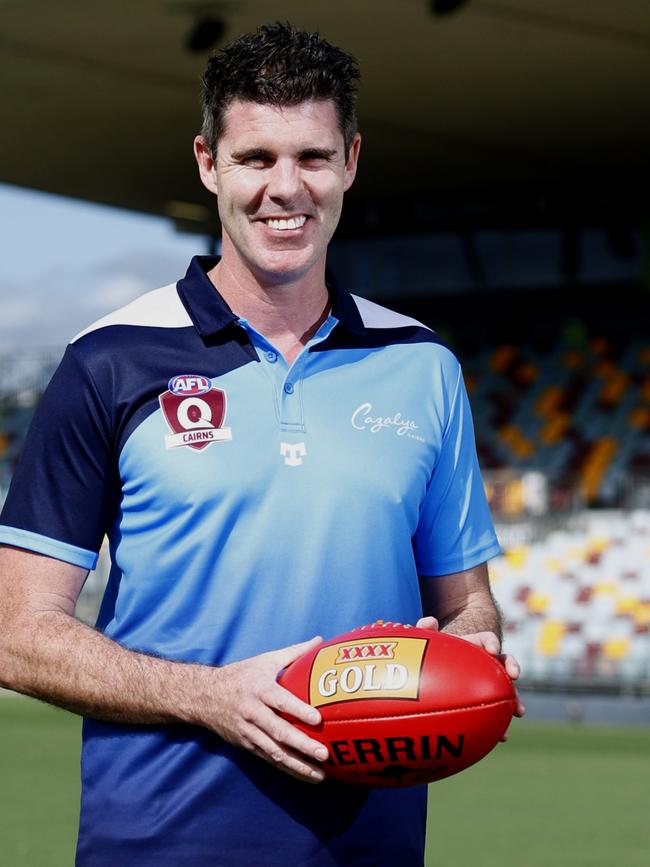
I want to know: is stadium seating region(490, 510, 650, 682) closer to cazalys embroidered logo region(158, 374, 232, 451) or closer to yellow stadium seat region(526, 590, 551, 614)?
yellow stadium seat region(526, 590, 551, 614)

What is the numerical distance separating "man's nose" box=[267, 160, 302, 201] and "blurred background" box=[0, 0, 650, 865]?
5633 millimetres

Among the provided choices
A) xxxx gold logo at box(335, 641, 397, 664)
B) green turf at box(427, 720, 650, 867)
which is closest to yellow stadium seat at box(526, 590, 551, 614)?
green turf at box(427, 720, 650, 867)

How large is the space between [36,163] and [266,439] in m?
17.3

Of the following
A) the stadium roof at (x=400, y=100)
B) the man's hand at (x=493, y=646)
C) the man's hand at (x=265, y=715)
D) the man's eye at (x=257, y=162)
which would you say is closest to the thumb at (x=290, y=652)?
the man's hand at (x=265, y=715)

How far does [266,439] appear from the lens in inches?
93.8

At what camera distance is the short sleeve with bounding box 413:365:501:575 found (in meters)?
2.56

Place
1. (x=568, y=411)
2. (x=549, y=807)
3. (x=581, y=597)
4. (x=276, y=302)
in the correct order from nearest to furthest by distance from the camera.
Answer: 1. (x=276, y=302)
2. (x=549, y=807)
3. (x=581, y=597)
4. (x=568, y=411)

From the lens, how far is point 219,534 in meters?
2.33

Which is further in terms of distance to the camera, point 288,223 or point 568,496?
point 568,496

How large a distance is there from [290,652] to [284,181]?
708mm

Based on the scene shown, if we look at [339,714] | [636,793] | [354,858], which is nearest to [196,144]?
[339,714]

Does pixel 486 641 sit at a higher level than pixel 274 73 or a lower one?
lower

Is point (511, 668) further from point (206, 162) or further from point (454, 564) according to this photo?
point (206, 162)

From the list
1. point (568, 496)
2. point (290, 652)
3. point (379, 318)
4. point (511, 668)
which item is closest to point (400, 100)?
point (568, 496)
